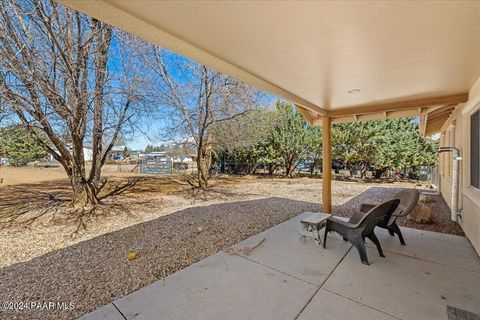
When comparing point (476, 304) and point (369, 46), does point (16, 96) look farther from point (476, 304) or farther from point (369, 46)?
point (476, 304)

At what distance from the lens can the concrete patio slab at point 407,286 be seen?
7.16 feet

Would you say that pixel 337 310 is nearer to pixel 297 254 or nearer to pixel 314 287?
pixel 314 287

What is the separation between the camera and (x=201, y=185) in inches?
395

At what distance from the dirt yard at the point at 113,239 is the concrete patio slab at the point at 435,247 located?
0.62 m

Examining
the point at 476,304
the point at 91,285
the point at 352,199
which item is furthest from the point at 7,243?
the point at 352,199

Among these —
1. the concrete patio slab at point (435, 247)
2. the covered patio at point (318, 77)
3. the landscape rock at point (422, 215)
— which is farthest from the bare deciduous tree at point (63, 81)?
the landscape rock at point (422, 215)

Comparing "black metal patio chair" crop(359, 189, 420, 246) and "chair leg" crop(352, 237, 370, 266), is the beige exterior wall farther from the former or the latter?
"chair leg" crop(352, 237, 370, 266)

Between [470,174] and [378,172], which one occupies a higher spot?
[470,174]

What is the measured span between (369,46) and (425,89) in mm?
2315

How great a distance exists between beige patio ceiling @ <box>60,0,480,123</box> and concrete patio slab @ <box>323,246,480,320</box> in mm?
2673

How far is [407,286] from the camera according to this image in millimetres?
2520

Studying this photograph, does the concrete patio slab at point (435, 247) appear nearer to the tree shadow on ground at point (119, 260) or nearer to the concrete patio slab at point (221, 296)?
the tree shadow on ground at point (119, 260)

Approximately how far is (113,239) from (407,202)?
550cm

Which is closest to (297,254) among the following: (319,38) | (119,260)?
(119,260)
